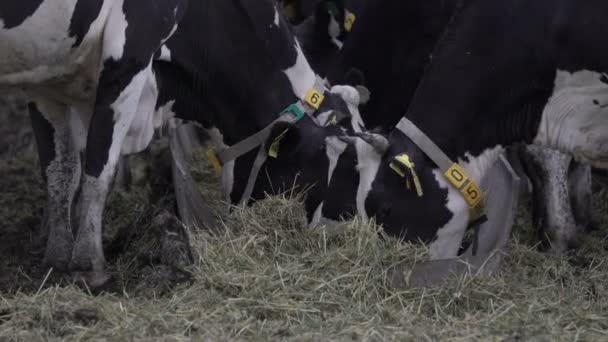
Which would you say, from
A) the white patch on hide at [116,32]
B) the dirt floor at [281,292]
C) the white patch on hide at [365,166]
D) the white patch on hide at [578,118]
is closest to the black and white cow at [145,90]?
the white patch on hide at [116,32]

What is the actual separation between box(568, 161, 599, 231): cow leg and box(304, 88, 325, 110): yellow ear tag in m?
1.77

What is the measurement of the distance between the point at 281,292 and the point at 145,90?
1524 mm

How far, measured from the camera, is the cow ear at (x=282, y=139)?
6.51 m

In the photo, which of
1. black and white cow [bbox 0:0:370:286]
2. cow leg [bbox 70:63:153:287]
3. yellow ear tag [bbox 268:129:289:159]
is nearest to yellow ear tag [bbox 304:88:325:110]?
black and white cow [bbox 0:0:370:286]

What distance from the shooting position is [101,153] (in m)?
5.98

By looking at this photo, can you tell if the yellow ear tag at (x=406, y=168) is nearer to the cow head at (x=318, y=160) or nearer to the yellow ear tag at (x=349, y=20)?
the cow head at (x=318, y=160)

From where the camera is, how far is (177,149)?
759cm

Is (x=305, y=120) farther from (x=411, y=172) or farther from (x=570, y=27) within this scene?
(x=570, y=27)

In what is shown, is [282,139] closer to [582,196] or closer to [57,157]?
[57,157]

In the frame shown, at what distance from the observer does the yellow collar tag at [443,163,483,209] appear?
19.9 feet

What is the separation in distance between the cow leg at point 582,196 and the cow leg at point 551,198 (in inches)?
6.2

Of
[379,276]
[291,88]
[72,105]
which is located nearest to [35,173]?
[72,105]

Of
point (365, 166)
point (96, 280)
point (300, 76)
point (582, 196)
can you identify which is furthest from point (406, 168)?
point (582, 196)

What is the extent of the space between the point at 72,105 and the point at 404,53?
2262 mm
